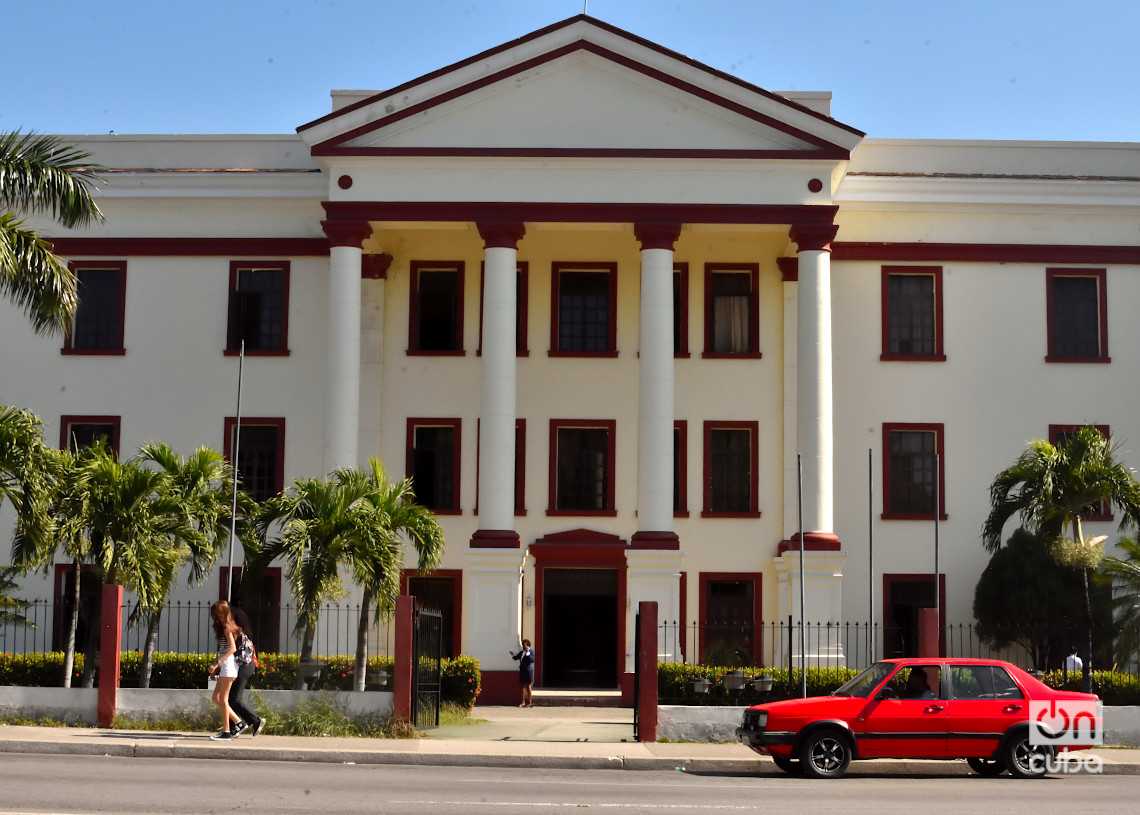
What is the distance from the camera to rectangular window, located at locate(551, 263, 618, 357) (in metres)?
33.8

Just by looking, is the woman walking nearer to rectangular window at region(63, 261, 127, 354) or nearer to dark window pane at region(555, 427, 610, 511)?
dark window pane at region(555, 427, 610, 511)

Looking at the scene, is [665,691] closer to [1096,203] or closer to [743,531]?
[743,531]

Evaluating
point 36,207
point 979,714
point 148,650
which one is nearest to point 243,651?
point 148,650

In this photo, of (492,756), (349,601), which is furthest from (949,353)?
(492,756)

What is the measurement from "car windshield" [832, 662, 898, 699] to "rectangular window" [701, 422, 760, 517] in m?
14.9

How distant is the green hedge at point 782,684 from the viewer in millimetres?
24172

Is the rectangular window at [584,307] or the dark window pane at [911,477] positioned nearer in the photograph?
the dark window pane at [911,477]

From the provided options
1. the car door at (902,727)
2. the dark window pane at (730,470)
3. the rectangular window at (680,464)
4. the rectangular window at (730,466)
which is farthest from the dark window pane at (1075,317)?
the car door at (902,727)

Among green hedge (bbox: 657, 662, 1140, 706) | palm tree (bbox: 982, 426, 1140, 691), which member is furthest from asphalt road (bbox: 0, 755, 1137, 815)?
palm tree (bbox: 982, 426, 1140, 691)

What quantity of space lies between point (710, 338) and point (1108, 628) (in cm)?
1287

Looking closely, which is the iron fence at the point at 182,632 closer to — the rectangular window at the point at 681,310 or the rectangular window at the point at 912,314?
the rectangular window at the point at 681,310

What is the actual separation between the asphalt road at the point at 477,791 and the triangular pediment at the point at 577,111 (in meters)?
16.5

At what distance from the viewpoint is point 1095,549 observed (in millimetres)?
25703

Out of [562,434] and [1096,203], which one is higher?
[1096,203]
